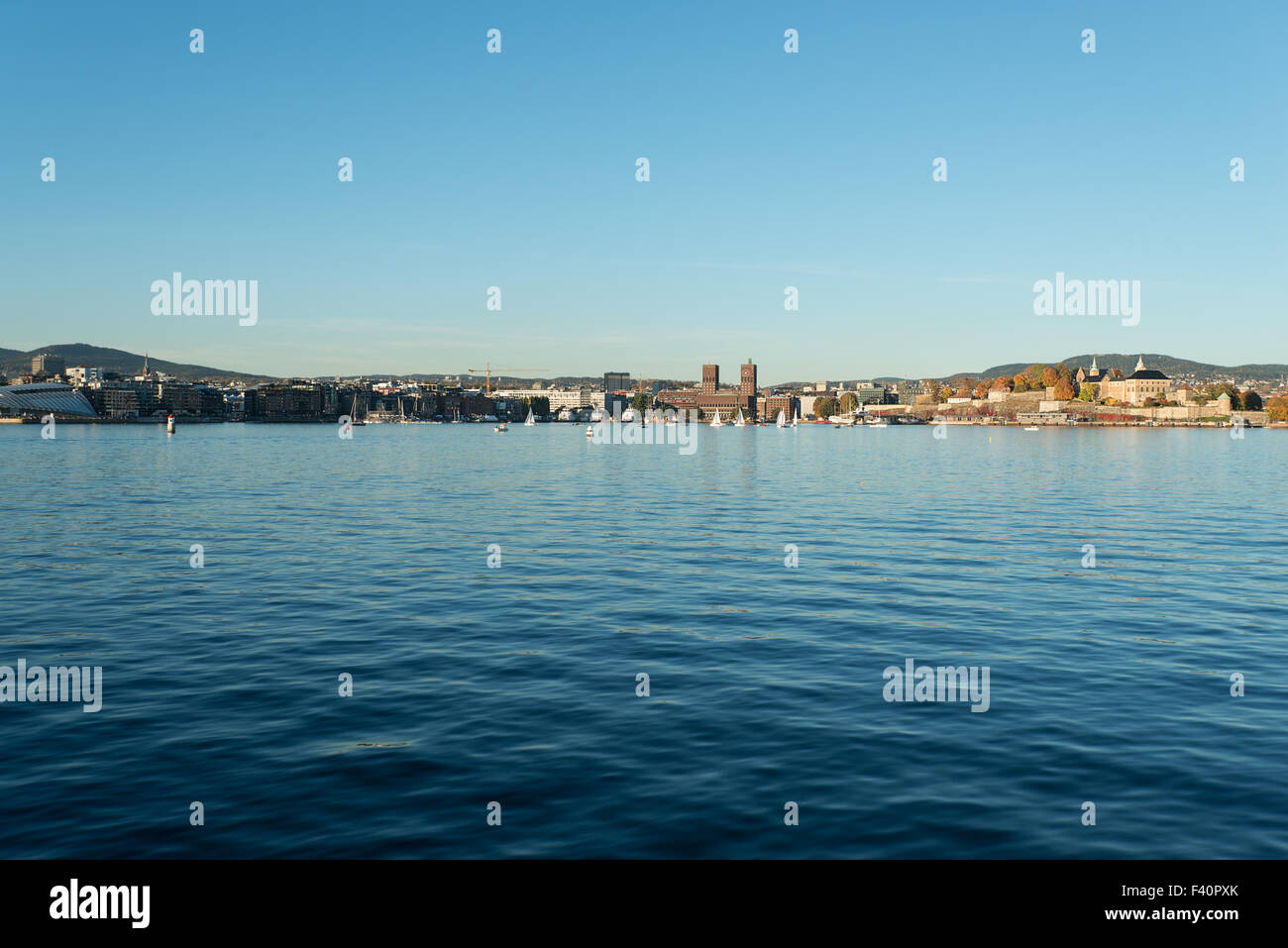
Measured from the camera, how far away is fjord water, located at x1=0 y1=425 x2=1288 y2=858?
11859 millimetres

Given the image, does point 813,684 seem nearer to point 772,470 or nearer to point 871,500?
point 871,500

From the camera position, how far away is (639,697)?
17.8 meters

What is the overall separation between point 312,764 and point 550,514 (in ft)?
130

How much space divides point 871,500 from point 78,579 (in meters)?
45.2

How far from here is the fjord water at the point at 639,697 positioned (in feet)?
38.9

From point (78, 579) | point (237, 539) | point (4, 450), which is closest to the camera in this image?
point (78, 579)

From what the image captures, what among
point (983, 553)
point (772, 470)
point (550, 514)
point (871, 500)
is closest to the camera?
point (983, 553)
